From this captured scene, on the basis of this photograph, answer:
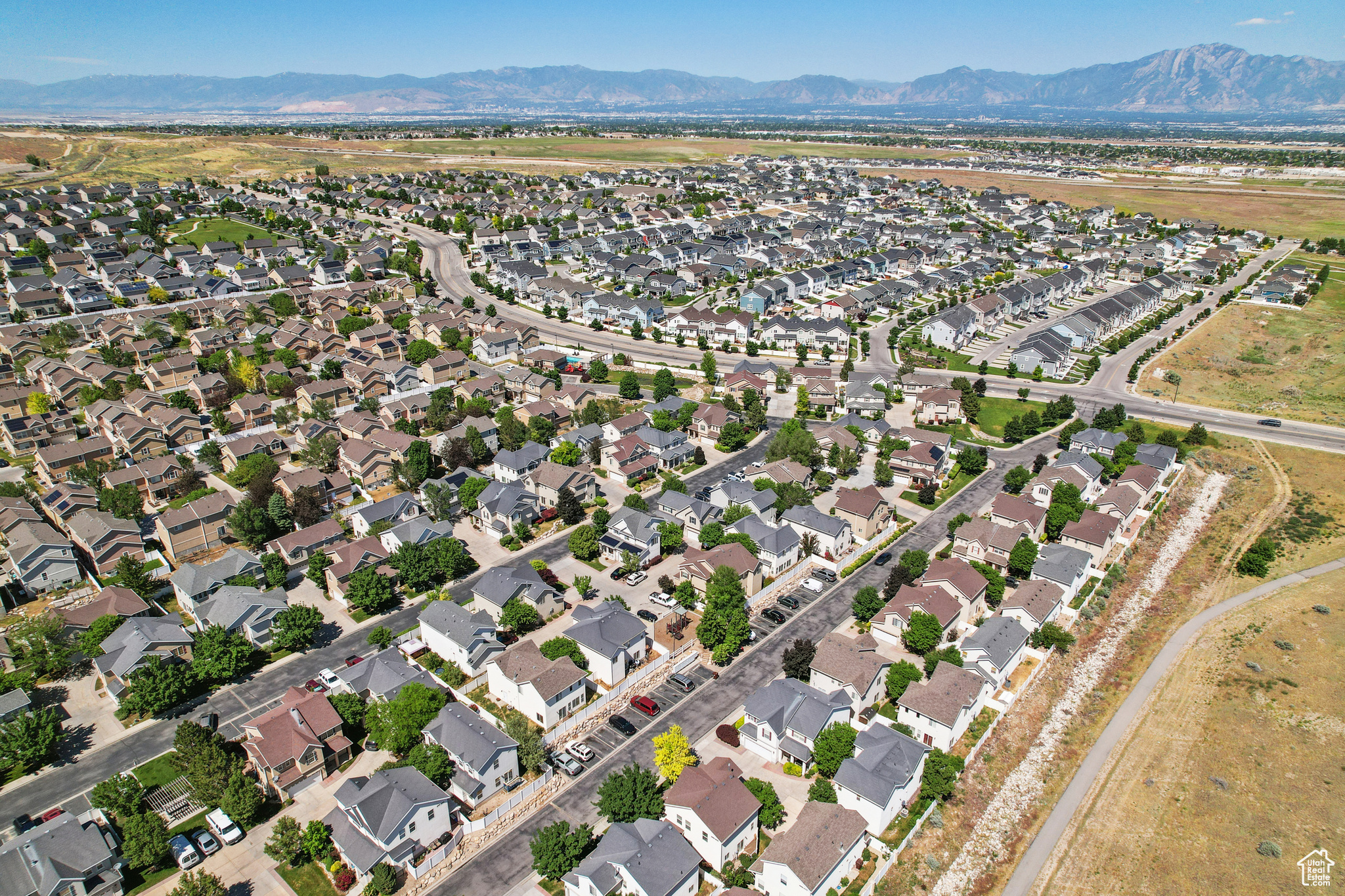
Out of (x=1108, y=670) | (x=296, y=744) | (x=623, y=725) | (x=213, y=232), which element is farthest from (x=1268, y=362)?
(x=213, y=232)

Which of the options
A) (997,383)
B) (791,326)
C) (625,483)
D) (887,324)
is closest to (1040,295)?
(887,324)

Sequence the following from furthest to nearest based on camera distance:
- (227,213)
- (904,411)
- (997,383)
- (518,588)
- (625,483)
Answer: (227,213), (997,383), (904,411), (625,483), (518,588)

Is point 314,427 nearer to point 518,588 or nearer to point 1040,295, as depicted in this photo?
point 518,588

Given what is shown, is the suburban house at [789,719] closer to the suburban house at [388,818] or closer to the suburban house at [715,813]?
the suburban house at [715,813]

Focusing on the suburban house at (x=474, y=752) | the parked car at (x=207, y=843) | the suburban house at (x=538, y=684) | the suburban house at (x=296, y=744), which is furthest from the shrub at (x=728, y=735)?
the parked car at (x=207, y=843)

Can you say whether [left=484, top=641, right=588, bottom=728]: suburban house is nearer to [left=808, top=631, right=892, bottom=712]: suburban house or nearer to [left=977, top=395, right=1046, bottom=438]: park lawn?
[left=808, top=631, right=892, bottom=712]: suburban house

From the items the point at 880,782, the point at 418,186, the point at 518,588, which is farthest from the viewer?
the point at 418,186

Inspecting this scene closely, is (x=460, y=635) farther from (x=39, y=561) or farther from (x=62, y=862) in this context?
(x=39, y=561)
